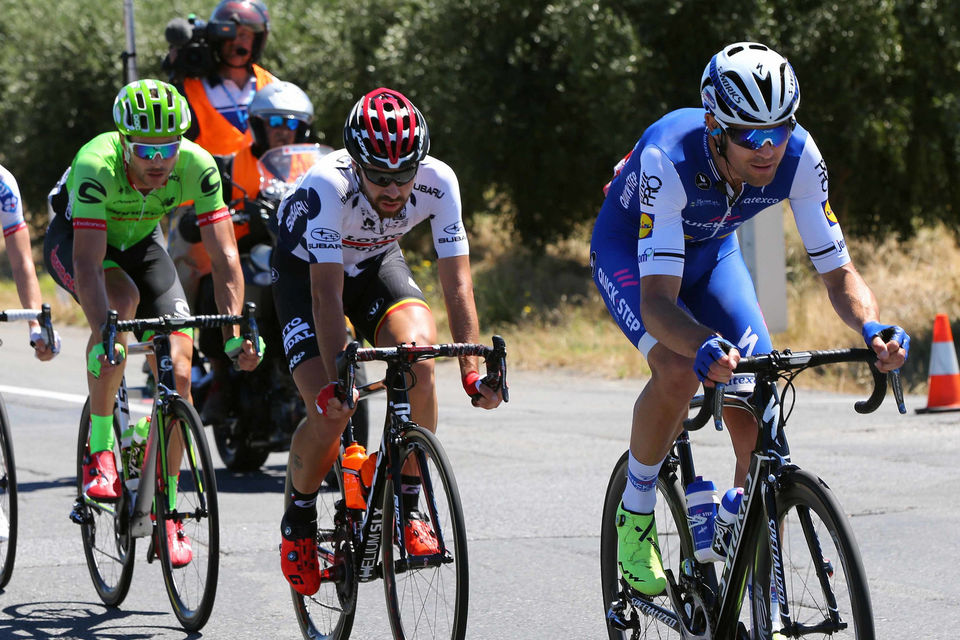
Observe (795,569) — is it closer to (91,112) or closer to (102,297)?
(102,297)

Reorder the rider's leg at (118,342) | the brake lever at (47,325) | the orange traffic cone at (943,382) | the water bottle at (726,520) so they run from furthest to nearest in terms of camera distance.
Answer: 1. the orange traffic cone at (943,382)
2. the rider's leg at (118,342)
3. the brake lever at (47,325)
4. the water bottle at (726,520)

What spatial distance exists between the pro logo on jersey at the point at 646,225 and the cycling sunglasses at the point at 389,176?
3.18 feet

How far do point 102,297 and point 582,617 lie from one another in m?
2.42

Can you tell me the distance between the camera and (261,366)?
8.69 meters

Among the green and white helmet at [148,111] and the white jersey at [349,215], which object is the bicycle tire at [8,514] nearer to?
the green and white helmet at [148,111]

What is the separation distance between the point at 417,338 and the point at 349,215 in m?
0.51

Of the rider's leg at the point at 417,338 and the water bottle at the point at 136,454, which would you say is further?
the water bottle at the point at 136,454

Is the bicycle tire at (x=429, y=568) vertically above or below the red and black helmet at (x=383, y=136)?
below

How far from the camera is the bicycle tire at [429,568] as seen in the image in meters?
4.45

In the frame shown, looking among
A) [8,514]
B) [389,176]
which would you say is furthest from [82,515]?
[389,176]

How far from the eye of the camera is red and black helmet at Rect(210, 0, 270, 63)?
1007cm

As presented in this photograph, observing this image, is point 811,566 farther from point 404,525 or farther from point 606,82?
point 606,82

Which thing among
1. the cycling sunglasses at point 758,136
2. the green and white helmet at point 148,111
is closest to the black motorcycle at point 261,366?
the green and white helmet at point 148,111

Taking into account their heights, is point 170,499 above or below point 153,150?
below
